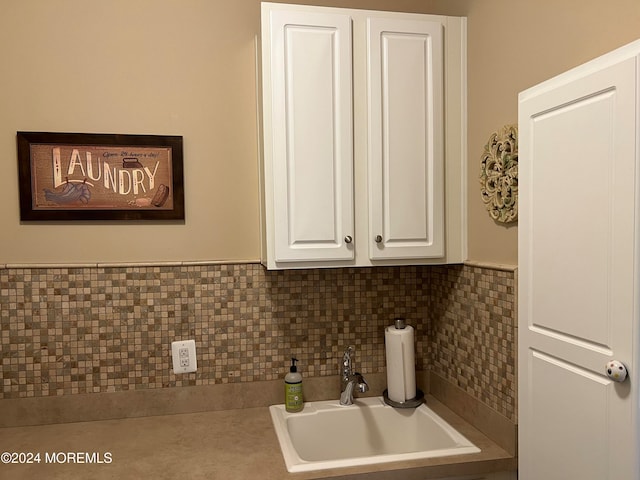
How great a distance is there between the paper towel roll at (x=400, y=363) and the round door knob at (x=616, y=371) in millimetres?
1095

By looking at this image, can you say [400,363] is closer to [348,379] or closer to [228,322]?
[348,379]

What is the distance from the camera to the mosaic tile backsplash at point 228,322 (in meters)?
1.88

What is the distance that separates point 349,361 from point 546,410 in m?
1.02

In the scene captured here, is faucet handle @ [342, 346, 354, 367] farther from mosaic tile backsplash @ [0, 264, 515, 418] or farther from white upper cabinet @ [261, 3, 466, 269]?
white upper cabinet @ [261, 3, 466, 269]

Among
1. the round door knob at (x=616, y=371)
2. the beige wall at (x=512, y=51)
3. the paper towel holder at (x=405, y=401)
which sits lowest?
the paper towel holder at (x=405, y=401)

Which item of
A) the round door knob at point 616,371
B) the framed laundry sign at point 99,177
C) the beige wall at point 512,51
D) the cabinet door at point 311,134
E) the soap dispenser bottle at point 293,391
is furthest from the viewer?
the soap dispenser bottle at point 293,391

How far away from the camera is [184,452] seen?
5.48 ft

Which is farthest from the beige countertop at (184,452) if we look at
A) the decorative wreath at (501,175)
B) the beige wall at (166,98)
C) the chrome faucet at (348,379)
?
the decorative wreath at (501,175)

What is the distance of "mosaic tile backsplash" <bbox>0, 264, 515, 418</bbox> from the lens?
1.88 metres

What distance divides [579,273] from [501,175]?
2.35 feet

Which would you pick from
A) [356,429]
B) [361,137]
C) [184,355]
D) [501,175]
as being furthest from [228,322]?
[501,175]

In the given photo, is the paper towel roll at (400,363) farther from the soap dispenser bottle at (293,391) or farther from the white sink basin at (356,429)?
the soap dispenser bottle at (293,391)

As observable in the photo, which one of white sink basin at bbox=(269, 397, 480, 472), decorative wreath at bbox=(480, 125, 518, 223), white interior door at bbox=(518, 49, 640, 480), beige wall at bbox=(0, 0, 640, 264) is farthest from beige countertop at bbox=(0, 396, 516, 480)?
decorative wreath at bbox=(480, 125, 518, 223)

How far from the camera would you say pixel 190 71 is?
198 centimetres
